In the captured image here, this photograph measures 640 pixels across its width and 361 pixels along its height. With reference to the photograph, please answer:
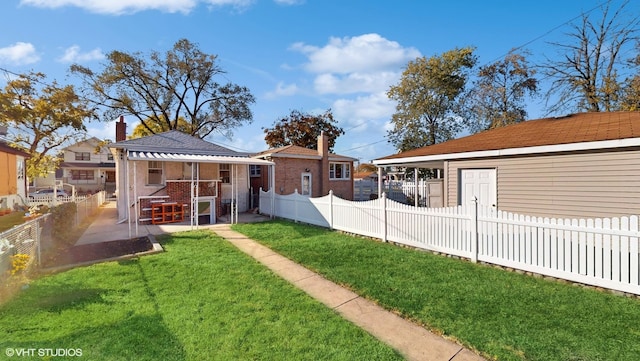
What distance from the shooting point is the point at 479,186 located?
9.30 meters

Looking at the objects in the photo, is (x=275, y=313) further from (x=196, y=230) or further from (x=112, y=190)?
(x=112, y=190)

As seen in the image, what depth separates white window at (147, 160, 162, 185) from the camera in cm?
1416

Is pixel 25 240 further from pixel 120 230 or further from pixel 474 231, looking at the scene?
pixel 474 231

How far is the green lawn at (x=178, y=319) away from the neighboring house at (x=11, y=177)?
45.6 feet

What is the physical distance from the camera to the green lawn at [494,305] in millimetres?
3268

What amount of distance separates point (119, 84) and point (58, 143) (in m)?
7.40

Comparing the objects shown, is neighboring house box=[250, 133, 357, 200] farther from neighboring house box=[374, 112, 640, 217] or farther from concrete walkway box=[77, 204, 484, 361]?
concrete walkway box=[77, 204, 484, 361]

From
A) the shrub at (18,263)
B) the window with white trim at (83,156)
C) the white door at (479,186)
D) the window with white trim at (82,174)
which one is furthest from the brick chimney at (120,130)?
the window with white trim at (83,156)

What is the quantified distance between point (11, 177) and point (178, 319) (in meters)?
19.1

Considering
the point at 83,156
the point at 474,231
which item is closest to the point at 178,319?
the point at 474,231

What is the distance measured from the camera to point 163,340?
344 cm

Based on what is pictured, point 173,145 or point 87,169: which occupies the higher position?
point 173,145

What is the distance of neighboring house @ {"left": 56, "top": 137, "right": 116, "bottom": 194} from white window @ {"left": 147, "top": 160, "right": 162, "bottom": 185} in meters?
31.8

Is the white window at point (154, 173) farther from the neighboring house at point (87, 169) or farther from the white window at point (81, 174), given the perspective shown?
the white window at point (81, 174)
